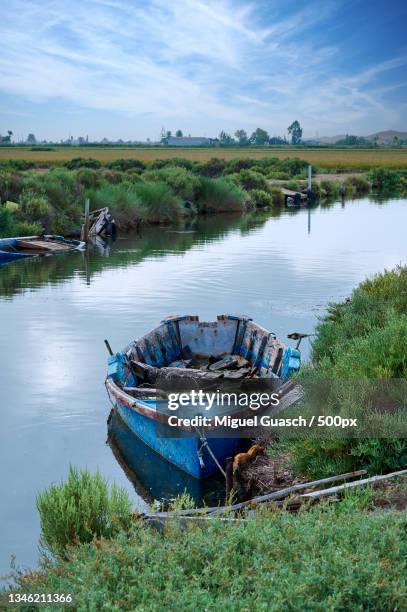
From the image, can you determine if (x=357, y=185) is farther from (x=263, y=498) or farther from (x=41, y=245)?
(x=263, y=498)

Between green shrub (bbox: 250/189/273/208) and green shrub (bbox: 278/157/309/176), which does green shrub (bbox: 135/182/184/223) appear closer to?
green shrub (bbox: 250/189/273/208)

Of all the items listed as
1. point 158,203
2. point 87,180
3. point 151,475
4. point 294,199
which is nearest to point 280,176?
point 294,199

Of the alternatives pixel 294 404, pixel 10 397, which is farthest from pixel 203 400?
pixel 10 397

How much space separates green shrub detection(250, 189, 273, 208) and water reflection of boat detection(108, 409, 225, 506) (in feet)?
139

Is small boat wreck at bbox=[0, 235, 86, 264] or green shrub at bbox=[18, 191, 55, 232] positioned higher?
green shrub at bbox=[18, 191, 55, 232]

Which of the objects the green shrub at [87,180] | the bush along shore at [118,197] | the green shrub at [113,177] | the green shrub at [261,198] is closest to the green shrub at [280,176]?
the bush along shore at [118,197]

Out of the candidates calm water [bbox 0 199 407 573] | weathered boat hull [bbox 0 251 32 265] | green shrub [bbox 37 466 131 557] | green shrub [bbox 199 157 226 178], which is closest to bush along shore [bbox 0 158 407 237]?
calm water [bbox 0 199 407 573]

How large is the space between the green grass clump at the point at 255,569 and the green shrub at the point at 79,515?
4.13 feet

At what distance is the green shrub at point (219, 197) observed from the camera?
4650cm

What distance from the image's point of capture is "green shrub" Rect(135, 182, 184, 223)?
39812mm

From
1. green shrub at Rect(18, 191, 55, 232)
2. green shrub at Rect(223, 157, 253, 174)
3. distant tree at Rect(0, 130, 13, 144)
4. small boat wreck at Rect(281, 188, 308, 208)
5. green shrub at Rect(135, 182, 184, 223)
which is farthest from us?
distant tree at Rect(0, 130, 13, 144)

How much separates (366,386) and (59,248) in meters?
23.4

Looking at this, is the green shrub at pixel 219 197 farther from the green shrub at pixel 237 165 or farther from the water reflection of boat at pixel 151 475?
the water reflection of boat at pixel 151 475

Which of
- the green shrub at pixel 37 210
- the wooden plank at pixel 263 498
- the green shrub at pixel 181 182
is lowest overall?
the wooden plank at pixel 263 498
